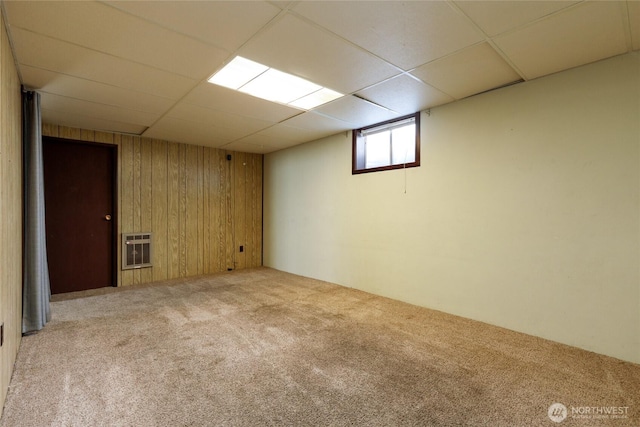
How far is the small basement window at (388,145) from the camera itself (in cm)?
360

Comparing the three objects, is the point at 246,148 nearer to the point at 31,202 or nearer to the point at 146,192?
the point at 146,192

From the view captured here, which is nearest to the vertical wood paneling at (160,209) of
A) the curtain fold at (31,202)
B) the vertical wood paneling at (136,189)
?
the vertical wood paneling at (136,189)

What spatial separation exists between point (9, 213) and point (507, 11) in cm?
338

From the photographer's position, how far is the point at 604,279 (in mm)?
2307

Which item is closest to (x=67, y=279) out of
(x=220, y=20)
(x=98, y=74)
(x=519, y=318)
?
(x=98, y=74)

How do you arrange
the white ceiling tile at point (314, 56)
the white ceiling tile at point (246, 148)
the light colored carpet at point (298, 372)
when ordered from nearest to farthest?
the light colored carpet at point (298, 372)
the white ceiling tile at point (314, 56)
the white ceiling tile at point (246, 148)

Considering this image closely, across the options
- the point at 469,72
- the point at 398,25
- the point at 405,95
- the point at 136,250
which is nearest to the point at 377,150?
the point at 405,95

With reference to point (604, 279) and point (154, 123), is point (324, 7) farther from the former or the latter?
point (154, 123)

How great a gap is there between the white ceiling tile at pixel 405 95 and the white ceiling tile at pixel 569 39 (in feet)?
2.35

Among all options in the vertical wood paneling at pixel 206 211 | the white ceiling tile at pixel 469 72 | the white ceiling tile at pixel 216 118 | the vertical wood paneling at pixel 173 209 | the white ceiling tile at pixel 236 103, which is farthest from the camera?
the vertical wood paneling at pixel 206 211

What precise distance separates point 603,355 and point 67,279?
232 inches

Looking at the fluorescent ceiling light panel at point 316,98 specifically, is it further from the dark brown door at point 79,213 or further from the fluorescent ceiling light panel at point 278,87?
the dark brown door at point 79,213

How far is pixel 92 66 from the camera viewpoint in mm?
2389

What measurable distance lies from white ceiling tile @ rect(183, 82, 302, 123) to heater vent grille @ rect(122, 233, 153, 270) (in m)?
2.50
